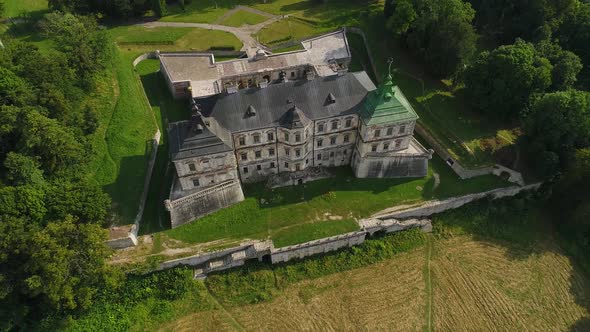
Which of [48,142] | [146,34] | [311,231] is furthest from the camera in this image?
[146,34]

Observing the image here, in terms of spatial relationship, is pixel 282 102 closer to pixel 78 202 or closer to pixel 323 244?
pixel 323 244

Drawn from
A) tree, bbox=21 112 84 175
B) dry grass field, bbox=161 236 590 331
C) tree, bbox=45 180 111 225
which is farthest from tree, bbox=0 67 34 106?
dry grass field, bbox=161 236 590 331

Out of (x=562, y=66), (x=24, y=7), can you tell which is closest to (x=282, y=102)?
(x=562, y=66)

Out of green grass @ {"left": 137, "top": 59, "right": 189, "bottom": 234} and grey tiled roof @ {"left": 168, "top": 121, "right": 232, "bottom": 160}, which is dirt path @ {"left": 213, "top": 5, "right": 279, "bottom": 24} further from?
grey tiled roof @ {"left": 168, "top": 121, "right": 232, "bottom": 160}

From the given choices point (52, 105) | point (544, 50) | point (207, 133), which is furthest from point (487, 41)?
point (52, 105)

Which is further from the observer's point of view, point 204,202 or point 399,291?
point 204,202

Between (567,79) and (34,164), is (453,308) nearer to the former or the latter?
(567,79)
